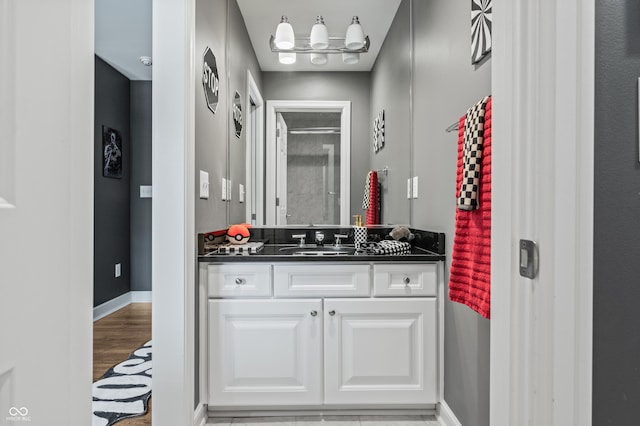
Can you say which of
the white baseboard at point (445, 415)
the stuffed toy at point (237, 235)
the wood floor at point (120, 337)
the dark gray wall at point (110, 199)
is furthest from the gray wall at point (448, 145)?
the dark gray wall at point (110, 199)

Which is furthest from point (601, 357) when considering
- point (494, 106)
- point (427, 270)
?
point (427, 270)

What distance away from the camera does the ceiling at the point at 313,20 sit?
8.02 ft

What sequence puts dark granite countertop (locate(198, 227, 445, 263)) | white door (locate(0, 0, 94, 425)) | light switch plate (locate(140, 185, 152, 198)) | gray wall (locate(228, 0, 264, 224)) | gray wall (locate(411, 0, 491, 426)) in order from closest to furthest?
white door (locate(0, 0, 94, 425)) → gray wall (locate(411, 0, 491, 426)) → dark granite countertop (locate(198, 227, 445, 263)) → gray wall (locate(228, 0, 264, 224)) → light switch plate (locate(140, 185, 152, 198))

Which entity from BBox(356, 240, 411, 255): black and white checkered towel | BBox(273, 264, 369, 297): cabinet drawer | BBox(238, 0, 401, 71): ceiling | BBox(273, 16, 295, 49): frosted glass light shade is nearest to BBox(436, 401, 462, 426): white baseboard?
BBox(273, 264, 369, 297): cabinet drawer

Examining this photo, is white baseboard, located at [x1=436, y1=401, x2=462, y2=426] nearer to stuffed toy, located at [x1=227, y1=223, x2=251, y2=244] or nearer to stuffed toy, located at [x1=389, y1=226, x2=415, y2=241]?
stuffed toy, located at [x1=389, y1=226, x2=415, y2=241]

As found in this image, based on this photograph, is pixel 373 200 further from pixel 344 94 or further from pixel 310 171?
pixel 344 94

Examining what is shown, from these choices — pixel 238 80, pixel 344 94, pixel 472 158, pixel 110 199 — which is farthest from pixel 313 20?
pixel 110 199

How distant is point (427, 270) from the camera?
1.96 meters

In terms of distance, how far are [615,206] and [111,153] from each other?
418 cm

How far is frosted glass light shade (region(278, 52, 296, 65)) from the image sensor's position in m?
2.52

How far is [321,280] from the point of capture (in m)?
1.94

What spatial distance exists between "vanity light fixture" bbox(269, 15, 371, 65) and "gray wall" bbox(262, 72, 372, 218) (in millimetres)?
106

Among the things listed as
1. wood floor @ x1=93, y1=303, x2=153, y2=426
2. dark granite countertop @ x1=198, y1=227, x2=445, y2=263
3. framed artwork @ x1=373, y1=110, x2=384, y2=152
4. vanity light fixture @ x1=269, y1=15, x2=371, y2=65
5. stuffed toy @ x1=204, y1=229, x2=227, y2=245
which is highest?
vanity light fixture @ x1=269, y1=15, x2=371, y2=65

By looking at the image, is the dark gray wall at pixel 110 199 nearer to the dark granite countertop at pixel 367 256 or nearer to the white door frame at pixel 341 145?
the white door frame at pixel 341 145
